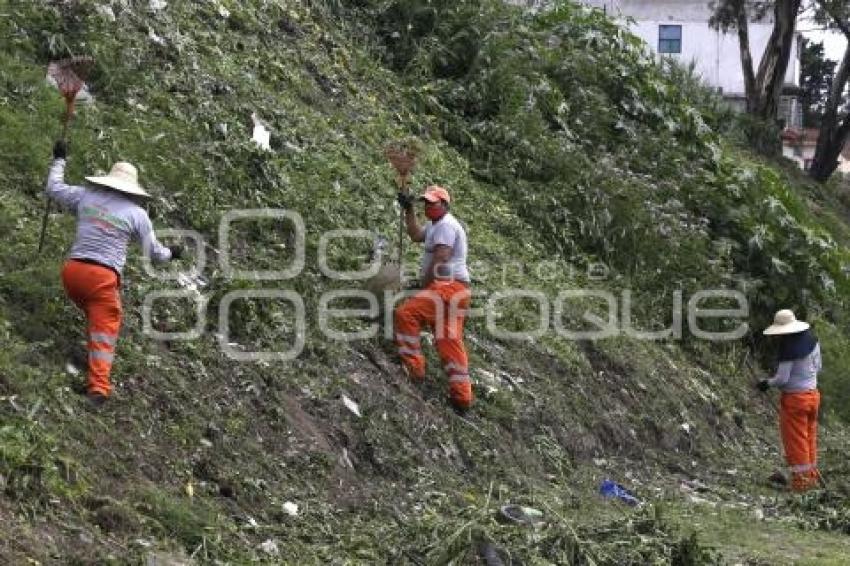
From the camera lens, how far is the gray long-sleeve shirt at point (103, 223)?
24.4ft

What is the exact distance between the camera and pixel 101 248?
7.44 metres

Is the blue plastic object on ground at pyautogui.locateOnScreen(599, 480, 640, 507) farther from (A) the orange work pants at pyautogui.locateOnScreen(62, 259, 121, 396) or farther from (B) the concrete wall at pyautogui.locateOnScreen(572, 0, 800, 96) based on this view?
(B) the concrete wall at pyautogui.locateOnScreen(572, 0, 800, 96)

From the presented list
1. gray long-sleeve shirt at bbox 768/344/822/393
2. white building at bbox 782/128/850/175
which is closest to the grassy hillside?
gray long-sleeve shirt at bbox 768/344/822/393

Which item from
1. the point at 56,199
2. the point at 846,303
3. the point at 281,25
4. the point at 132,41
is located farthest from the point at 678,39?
the point at 56,199

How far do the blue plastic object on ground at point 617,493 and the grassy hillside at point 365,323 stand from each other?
0.35ft

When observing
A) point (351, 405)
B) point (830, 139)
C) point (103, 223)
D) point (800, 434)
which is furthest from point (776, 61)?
point (103, 223)

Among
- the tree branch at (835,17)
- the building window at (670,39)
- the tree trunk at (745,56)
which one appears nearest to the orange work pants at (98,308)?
the tree trunk at (745,56)

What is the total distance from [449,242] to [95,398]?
337 cm

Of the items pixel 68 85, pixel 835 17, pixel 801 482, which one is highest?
pixel 835 17

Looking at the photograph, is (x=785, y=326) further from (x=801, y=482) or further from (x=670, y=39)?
(x=670, y=39)

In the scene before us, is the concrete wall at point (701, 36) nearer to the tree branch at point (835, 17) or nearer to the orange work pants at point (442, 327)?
the tree branch at point (835, 17)

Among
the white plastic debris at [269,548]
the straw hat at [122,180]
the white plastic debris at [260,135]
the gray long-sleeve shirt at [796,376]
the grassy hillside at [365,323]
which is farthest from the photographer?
the gray long-sleeve shirt at [796,376]

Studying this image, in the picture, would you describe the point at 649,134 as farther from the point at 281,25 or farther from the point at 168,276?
the point at 168,276

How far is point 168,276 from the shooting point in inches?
352
